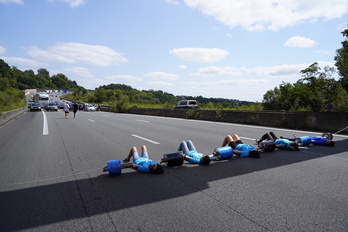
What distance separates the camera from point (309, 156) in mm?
6613

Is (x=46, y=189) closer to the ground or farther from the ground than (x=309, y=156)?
closer to the ground

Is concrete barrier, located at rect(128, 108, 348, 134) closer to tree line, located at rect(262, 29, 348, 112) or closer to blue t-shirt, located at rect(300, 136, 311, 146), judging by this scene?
blue t-shirt, located at rect(300, 136, 311, 146)

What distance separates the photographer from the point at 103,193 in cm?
402

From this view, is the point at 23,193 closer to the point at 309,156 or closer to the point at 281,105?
the point at 309,156

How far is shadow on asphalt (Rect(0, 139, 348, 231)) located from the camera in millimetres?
3270

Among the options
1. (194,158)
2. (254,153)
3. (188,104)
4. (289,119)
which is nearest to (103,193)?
(194,158)

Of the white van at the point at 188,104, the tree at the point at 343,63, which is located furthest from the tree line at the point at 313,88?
the white van at the point at 188,104

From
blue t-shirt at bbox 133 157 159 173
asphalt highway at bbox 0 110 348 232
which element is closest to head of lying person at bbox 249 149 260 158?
asphalt highway at bbox 0 110 348 232

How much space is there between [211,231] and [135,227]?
93cm

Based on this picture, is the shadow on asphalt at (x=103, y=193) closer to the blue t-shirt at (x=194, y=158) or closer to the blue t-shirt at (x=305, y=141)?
the blue t-shirt at (x=194, y=158)

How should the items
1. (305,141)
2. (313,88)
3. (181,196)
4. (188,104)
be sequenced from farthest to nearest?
1. (313,88)
2. (188,104)
3. (305,141)
4. (181,196)

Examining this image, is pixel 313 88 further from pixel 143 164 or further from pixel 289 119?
pixel 143 164

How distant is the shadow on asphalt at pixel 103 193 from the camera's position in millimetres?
3270

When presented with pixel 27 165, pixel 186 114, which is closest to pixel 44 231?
pixel 27 165
